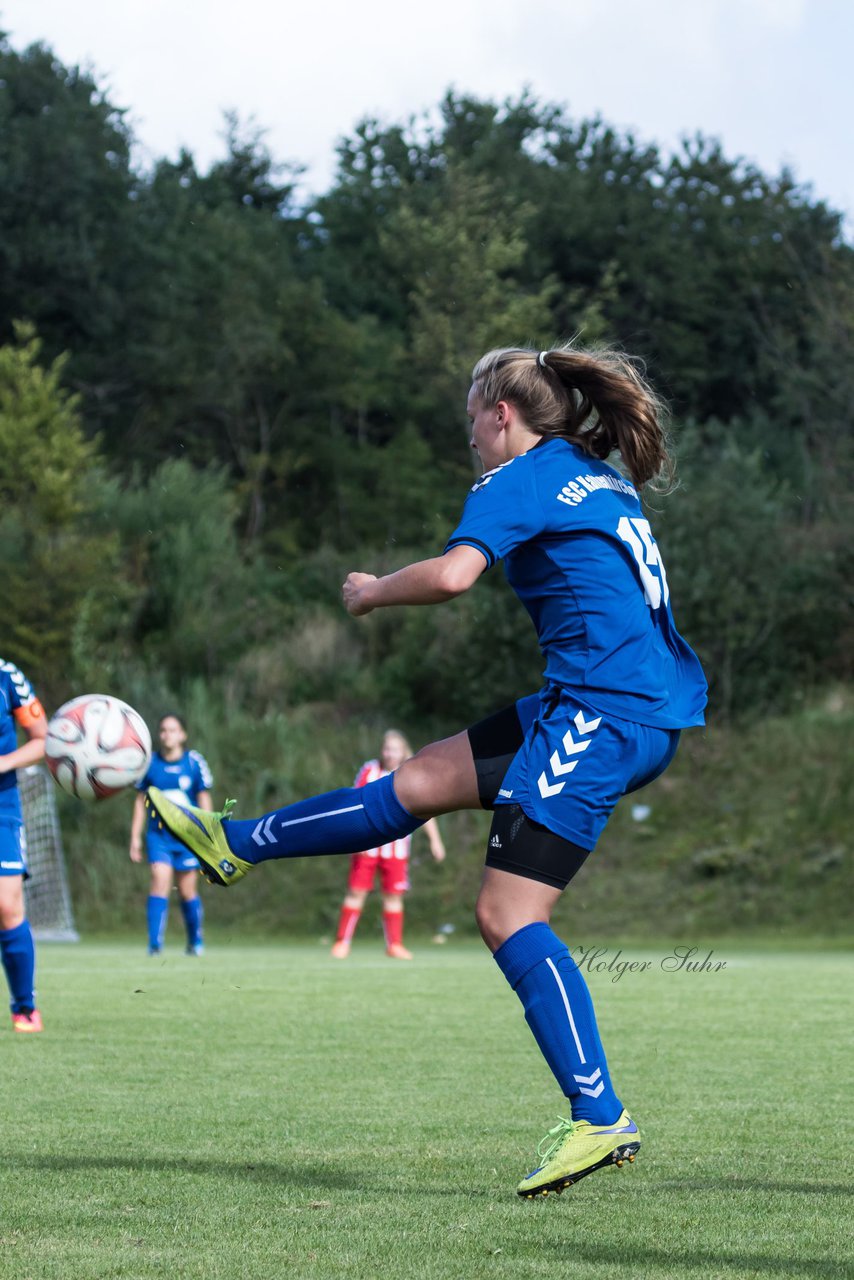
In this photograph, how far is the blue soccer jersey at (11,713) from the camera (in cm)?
741

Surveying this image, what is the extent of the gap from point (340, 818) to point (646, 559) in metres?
1.04

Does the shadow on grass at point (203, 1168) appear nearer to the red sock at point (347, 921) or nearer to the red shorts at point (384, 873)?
the red shorts at point (384, 873)

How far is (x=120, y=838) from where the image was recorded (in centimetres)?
2430

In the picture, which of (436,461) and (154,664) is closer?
(154,664)

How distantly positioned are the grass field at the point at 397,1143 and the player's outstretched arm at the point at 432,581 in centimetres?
142

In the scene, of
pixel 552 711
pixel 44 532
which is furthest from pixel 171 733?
pixel 44 532

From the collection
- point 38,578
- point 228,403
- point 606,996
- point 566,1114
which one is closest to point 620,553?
point 566,1114

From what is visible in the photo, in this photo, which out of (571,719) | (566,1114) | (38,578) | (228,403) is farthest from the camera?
(228,403)

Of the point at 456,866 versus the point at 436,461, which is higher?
the point at 436,461

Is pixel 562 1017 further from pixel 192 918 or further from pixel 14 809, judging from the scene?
pixel 192 918

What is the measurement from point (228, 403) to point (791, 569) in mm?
16577

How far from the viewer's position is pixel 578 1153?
3.81 metres

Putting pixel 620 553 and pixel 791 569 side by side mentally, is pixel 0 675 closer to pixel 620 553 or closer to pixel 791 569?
pixel 620 553

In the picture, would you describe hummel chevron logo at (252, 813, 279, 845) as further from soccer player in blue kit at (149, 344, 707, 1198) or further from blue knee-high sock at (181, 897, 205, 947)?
blue knee-high sock at (181, 897, 205, 947)
